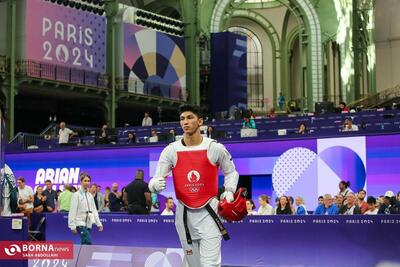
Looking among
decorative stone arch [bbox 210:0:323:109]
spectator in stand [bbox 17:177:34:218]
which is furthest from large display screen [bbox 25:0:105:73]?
spectator in stand [bbox 17:177:34:218]

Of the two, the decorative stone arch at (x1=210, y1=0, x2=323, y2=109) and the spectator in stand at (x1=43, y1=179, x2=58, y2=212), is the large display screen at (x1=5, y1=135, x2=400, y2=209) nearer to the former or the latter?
the spectator in stand at (x1=43, y1=179, x2=58, y2=212)

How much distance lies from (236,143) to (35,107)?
20.1 metres

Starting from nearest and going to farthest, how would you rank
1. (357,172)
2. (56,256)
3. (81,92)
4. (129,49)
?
(56,256) < (357,172) < (81,92) < (129,49)

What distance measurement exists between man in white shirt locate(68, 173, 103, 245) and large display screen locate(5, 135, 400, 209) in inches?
430

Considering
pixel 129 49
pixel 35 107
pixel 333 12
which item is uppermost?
pixel 333 12

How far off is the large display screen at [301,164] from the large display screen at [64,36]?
10933 mm

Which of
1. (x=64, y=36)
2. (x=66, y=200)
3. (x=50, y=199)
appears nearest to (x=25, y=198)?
(x=66, y=200)

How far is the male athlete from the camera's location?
24.3 feet

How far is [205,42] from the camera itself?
158 feet

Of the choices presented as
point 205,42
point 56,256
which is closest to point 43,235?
point 56,256

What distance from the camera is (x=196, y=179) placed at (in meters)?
7.48

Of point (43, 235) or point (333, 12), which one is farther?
point (333, 12)

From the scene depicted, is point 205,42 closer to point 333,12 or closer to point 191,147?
point 333,12

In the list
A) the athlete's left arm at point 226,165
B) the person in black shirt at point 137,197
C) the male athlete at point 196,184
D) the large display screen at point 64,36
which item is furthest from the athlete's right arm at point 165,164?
the large display screen at point 64,36
